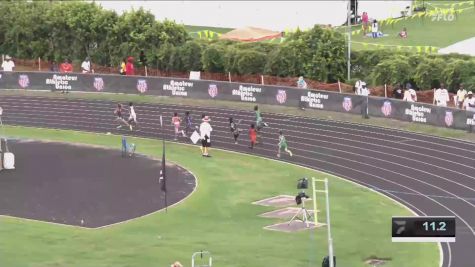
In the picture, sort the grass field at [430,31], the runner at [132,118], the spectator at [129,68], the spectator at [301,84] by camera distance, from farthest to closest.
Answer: the grass field at [430,31]
the spectator at [129,68]
the spectator at [301,84]
the runner at [132,118]

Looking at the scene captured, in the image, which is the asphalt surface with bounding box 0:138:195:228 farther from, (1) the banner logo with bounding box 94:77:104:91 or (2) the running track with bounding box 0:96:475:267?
(1) the banner logo with bounding box 94:77:104:91

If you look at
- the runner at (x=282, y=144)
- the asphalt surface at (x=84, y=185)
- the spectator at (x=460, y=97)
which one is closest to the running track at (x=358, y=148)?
the runner at (x=282, y=144)

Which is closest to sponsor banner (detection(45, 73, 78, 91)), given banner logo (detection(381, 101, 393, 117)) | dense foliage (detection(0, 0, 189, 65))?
dense foliage (detection(0, 0, 189, 65))

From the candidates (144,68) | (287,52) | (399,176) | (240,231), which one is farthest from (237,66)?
(240,231)

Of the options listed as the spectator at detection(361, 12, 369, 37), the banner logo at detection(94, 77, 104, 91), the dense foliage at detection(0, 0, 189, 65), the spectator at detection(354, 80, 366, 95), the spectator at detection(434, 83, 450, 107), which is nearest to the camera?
the spectator at detection(434, 83, 450, 107)

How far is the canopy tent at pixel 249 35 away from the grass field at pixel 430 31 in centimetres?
639

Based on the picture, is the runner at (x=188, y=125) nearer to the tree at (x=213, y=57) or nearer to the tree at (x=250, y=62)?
the tree at (x=250, y=62)

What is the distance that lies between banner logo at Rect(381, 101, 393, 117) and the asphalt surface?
40.9 ft

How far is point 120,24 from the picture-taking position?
6694 cm

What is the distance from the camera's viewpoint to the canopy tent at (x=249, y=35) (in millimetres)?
71750

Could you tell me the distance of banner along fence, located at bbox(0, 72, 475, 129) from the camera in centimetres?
4656

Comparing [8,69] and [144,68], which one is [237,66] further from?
[8,69]

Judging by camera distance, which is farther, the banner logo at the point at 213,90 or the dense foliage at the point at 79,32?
the dense foliage at the point at 79,32

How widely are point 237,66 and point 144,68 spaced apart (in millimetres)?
7533
